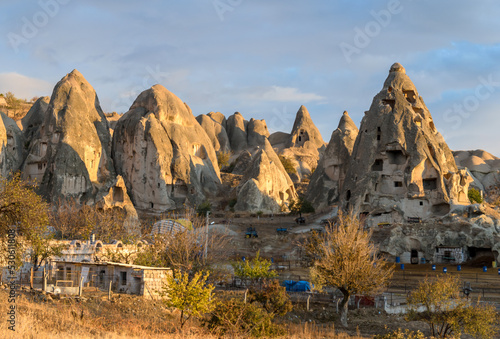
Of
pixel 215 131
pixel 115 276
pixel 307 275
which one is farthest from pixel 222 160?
pixel 115 276

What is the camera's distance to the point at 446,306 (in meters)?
23.1

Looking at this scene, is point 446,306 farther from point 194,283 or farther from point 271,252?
point 271,252

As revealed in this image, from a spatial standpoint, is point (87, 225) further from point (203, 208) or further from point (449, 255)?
point (449, 255)

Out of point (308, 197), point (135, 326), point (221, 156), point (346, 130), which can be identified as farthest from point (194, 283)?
point (221, 156)

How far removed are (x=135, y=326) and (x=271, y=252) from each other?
81.5 ft

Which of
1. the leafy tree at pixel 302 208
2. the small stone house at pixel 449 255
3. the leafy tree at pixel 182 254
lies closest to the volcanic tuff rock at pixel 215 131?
the leafy tree at pixel 302 208

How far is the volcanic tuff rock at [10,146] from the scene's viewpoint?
59719mm

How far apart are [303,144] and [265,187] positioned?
32304mm

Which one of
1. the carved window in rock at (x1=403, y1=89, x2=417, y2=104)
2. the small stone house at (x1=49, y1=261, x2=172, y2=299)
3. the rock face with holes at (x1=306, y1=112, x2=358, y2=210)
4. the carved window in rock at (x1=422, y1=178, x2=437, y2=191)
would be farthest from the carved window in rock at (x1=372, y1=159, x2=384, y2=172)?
the small stone house at (x1=49, y1=261, x2=172, y2=299)

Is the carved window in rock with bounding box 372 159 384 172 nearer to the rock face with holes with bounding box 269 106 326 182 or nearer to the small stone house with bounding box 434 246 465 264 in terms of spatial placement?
the small stone house with bounding box 434 246 465 264

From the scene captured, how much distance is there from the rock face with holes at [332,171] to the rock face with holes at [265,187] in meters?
2.84

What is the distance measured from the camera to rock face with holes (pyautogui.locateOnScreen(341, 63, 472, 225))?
4909 cm

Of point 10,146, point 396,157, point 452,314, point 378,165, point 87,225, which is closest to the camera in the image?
point 452,314

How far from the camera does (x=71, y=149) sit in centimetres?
5847
